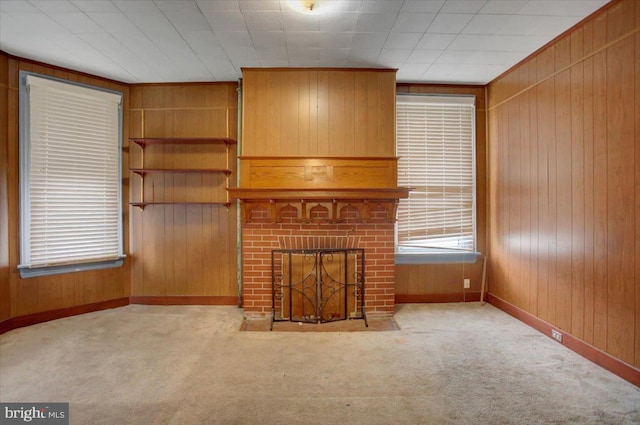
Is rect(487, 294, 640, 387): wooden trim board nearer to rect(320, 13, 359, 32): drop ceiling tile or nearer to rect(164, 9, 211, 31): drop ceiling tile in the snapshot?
rect(320, 13, 359, 32): drop ceiling tile

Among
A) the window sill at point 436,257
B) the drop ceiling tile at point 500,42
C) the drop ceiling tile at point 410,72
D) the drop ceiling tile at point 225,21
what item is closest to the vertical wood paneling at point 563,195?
the drop ceiling tile at point 500,42

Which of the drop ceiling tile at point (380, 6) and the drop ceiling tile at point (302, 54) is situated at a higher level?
the drop ceiling tile at point (302, 54)

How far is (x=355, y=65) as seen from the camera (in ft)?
10.3

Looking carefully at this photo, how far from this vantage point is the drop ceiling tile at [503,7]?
2.19m

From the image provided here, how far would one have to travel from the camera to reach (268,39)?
2.68 metres

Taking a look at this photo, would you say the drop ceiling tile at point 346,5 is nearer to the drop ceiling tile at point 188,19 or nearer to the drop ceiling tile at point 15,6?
the drop ceiling tile at point 188,19

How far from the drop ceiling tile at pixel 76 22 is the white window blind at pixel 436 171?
2991 mm

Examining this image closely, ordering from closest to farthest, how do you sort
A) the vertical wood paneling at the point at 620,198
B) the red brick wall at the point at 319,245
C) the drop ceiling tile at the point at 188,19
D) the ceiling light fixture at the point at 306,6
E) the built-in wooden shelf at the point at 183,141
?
1. the vertical wood paneling at the point at 620,198
2. the ceiling light fixture at the point at 306,6
3. the drop ceiling tile at the point at 188,19
4. the red brick wall at the point at 319,245
5. the built-in wooden shelf at the point at 183,141

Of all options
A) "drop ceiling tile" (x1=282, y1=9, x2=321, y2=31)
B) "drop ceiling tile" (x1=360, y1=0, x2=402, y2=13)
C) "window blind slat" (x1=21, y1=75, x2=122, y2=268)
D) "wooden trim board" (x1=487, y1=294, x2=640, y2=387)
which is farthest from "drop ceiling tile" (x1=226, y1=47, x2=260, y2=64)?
"wooden trim board" (x1=487, y1=294, x2=640, y2=387)

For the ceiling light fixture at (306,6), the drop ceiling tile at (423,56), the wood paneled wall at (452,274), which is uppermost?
the drop ceiling tile at (423,56)

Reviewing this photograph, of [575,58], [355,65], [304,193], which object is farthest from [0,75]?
[575,58]

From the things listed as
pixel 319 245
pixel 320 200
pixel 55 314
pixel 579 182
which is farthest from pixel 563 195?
pixel 55 314

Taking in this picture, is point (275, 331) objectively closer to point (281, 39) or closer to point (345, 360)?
point (345, 360)

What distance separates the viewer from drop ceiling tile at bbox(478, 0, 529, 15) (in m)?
2.19
